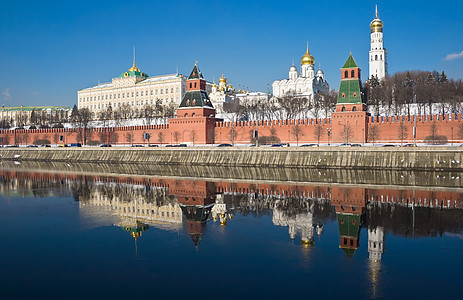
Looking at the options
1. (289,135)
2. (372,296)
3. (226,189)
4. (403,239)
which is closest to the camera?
(372,296)

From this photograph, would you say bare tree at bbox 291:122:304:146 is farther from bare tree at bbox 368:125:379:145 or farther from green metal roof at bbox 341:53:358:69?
green metal roof at bbox 341:53:358:69

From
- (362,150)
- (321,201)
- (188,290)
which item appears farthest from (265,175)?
(188,290)

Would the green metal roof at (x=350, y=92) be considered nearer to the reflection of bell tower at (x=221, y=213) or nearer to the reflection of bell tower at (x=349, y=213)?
the reflection of bell tower at (x=349, y=213)

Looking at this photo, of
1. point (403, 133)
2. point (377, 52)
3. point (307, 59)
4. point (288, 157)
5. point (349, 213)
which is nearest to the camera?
point (349, 213)

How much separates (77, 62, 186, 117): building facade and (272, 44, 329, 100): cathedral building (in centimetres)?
1588

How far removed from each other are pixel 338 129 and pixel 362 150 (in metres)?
6.82

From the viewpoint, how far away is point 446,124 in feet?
A: 96.0

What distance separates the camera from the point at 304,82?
66062 millimetres

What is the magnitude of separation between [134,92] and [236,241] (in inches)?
2685

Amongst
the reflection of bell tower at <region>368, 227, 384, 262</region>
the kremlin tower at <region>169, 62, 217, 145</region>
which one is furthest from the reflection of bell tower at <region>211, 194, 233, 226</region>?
the kremlin tower at <region>169, 62, 217, 145</region>

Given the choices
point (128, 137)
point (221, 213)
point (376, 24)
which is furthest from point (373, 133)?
point (376, 24)

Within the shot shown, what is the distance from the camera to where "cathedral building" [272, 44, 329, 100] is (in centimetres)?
6569

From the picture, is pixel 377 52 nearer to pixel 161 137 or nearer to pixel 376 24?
pixel 376 24

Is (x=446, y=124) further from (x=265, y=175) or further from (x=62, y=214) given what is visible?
(x=62, y=214)
